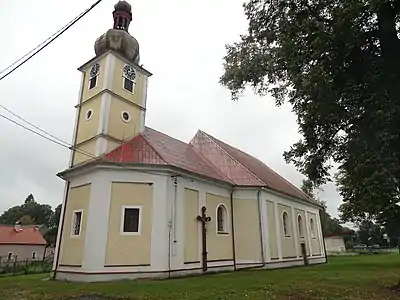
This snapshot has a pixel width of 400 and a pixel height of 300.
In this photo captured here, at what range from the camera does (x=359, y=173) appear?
10.6m

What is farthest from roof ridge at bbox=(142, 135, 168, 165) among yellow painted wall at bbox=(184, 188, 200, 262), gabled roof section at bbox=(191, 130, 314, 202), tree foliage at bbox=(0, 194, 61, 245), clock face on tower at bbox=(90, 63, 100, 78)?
tree foliage at bbox=(0, 194, 61, 245)

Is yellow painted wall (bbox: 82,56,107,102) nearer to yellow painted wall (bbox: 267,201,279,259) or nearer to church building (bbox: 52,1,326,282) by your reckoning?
church building (bbox: 52,1,326,282)

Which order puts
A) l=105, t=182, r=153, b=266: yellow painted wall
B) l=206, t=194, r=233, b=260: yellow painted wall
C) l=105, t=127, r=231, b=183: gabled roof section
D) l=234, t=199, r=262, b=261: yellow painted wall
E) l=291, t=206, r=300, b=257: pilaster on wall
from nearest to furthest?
1. l=105, t=182, r=153, b=266: yellow painted wall
2. l=105, t=127, r=231, b=183: gabled roof section
3. l=206, t=194, r=233, b=260: yellow painted wall
4. l=234, t=199, r=262, b=261: yellow painted wall
5. l=291, t=206, r=300, b=257: pilaster on wall

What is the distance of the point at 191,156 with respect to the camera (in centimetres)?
2170

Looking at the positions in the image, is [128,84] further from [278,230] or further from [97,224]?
[278,230]

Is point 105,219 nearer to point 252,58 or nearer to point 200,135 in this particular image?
point 252,58

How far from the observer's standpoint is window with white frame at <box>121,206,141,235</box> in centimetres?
1538

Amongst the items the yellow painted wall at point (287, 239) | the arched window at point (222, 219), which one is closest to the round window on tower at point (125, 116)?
the arched window at point (222, 219)

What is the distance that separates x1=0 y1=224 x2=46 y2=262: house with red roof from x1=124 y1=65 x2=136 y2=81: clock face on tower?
133ft

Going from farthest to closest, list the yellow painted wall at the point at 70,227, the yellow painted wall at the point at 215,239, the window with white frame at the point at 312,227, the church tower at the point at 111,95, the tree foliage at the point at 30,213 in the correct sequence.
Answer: the tree foliage at the point at 30,213 → the window with white frame at the point at 312,227 → the church tower at the point at 111,95 → the yellow painted wall at the point at 215,239 → the yellow painted wall at the point at 70,227

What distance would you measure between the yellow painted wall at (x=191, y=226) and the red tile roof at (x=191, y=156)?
146 centimetres

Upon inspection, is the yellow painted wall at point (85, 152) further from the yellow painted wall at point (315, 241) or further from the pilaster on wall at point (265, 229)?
the yellow painted wall at point (315, 241)

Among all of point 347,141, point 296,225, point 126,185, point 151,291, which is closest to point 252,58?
point 347,141

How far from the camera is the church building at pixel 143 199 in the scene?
15141 mm
